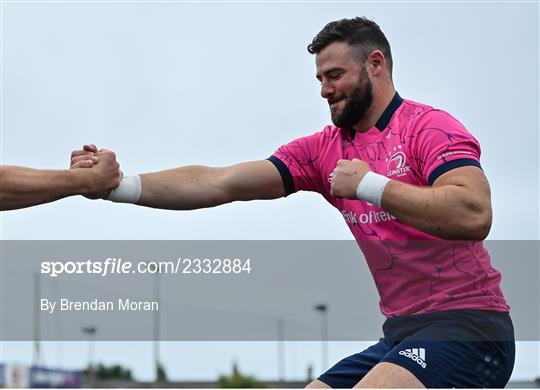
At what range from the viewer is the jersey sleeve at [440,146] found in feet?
18.4

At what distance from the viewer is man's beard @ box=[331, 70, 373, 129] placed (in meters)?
6.28

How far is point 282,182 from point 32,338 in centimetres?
1862

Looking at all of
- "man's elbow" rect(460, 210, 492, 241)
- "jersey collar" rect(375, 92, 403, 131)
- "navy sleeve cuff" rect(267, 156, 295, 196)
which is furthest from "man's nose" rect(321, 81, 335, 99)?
"man's elbow" rect(460, 210, 492, 241)

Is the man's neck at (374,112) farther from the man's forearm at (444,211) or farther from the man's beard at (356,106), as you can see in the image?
the man's forearm at (444,211)

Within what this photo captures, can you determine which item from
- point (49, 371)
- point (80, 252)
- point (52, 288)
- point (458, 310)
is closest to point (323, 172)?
point (458, 310)

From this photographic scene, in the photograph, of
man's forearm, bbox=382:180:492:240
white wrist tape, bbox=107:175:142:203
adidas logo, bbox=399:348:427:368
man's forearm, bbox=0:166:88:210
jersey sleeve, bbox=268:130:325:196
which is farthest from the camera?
white wrist tape, bbox=107:175:142:203

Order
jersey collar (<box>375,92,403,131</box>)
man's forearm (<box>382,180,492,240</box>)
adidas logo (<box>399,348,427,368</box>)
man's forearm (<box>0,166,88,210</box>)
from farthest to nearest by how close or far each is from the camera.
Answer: man's forearm (<box>0,166,88,210</box>)
jersey collar (<box>375,92,403,131</box>)
adidas logo (<box>399,348,427,368</box>)
man's forearm (<box>382,180,492,240</box>)

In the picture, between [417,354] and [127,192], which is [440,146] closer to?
Result: [417,354]

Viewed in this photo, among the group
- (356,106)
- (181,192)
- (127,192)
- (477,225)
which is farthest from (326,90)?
(127,192)

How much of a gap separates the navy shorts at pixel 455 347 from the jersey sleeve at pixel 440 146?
0.85 meters

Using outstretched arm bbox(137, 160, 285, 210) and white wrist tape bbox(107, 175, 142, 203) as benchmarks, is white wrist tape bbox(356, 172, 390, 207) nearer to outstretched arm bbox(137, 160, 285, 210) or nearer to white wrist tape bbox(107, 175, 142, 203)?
outstretched arm bbox(137, 160, 285, 210)

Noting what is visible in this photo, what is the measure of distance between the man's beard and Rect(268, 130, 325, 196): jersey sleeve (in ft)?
1.19

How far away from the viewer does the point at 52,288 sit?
23062mm

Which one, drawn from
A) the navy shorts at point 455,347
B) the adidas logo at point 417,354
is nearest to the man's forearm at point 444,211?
the navy shorts at point 455,347
